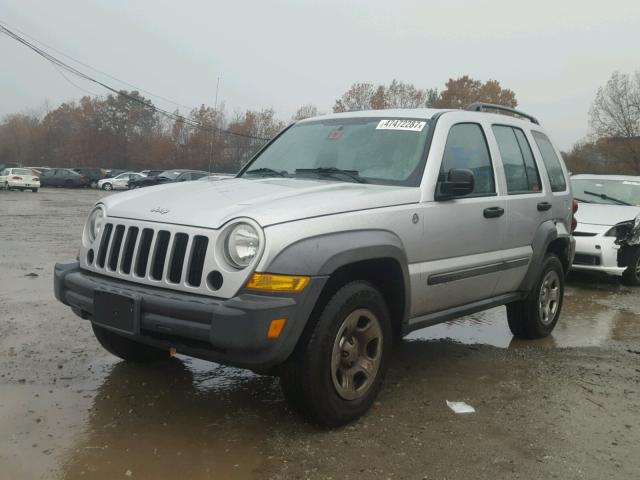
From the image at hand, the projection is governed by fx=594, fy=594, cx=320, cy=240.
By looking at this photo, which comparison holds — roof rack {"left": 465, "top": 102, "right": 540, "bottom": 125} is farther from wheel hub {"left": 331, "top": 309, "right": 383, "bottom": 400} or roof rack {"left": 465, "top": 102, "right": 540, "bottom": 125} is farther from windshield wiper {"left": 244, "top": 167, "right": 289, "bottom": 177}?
wheel hub {"left": 331, "top": 309, "right": 383, "bottom": 400}

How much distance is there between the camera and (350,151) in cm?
426

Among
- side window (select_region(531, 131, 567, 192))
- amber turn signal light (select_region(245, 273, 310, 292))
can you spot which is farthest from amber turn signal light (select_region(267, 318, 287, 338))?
side window (select_region(531, 131, 567, 192))

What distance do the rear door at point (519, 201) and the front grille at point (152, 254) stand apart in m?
2.57

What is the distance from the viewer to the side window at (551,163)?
5445mm

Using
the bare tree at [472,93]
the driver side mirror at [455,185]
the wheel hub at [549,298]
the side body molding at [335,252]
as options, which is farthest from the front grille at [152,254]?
the bare tree at [472,93]

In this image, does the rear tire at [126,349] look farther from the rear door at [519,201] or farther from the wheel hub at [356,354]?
the rear door at [519,201]

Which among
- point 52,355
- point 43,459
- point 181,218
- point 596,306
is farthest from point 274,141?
point 596,306

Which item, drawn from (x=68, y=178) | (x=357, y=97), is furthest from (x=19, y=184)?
(x=357, y=97)

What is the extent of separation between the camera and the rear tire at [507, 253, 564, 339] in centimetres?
529

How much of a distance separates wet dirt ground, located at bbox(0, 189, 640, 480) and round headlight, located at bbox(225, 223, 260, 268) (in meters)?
1.02

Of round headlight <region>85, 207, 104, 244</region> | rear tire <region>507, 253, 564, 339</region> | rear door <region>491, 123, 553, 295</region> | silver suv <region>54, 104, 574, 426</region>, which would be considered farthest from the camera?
rear tire <region>507, 253, 564, 339</region>

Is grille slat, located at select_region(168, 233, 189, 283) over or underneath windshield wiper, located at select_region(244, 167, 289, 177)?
underneath

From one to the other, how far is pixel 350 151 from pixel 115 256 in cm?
179

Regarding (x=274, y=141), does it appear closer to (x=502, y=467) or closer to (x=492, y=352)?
(x=492, y=352)
